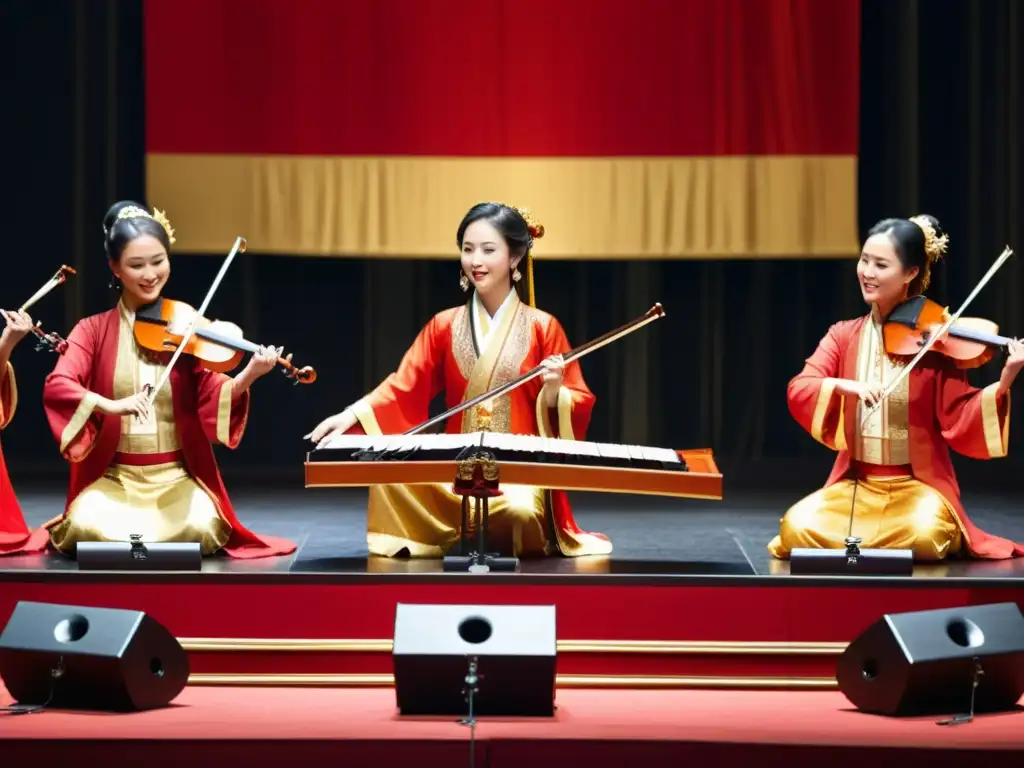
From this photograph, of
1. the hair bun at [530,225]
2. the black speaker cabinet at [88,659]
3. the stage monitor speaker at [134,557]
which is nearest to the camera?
the black speaker cabinet at [88,659]

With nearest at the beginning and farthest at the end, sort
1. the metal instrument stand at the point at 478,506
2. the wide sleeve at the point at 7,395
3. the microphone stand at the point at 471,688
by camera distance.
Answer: the microphone stand at the point at 471,688
the metal instrument stand at the point at 478,506
the wide sleeve at the point at 7,395

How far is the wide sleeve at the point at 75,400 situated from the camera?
4672mm

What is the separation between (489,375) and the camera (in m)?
4.79

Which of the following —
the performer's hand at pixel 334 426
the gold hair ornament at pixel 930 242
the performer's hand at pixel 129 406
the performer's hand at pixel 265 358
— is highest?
the gold hair ornament at pixel 930 242

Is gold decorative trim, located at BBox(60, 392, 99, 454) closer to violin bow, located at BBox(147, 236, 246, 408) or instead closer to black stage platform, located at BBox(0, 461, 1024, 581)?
violin bow, located at BBox(147, 236, 246, 408)

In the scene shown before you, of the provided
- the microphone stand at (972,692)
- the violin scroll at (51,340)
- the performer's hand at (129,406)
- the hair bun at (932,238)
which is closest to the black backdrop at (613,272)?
the hair bun at (932,238)

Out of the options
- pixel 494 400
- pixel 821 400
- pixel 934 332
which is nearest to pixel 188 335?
pixel 494 400

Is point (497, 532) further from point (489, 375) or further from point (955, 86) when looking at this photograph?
point (955, 86)

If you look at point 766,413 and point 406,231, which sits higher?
point 406,231

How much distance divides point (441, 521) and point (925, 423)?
150 centimetres

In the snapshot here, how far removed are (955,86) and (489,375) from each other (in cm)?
344

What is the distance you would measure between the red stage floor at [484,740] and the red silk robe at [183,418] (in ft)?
4.23

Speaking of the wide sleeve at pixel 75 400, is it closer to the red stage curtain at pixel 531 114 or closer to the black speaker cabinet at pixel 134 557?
the black speaker cabinet at pixel 134 557

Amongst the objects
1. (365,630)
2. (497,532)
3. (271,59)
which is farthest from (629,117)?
(365,630)
